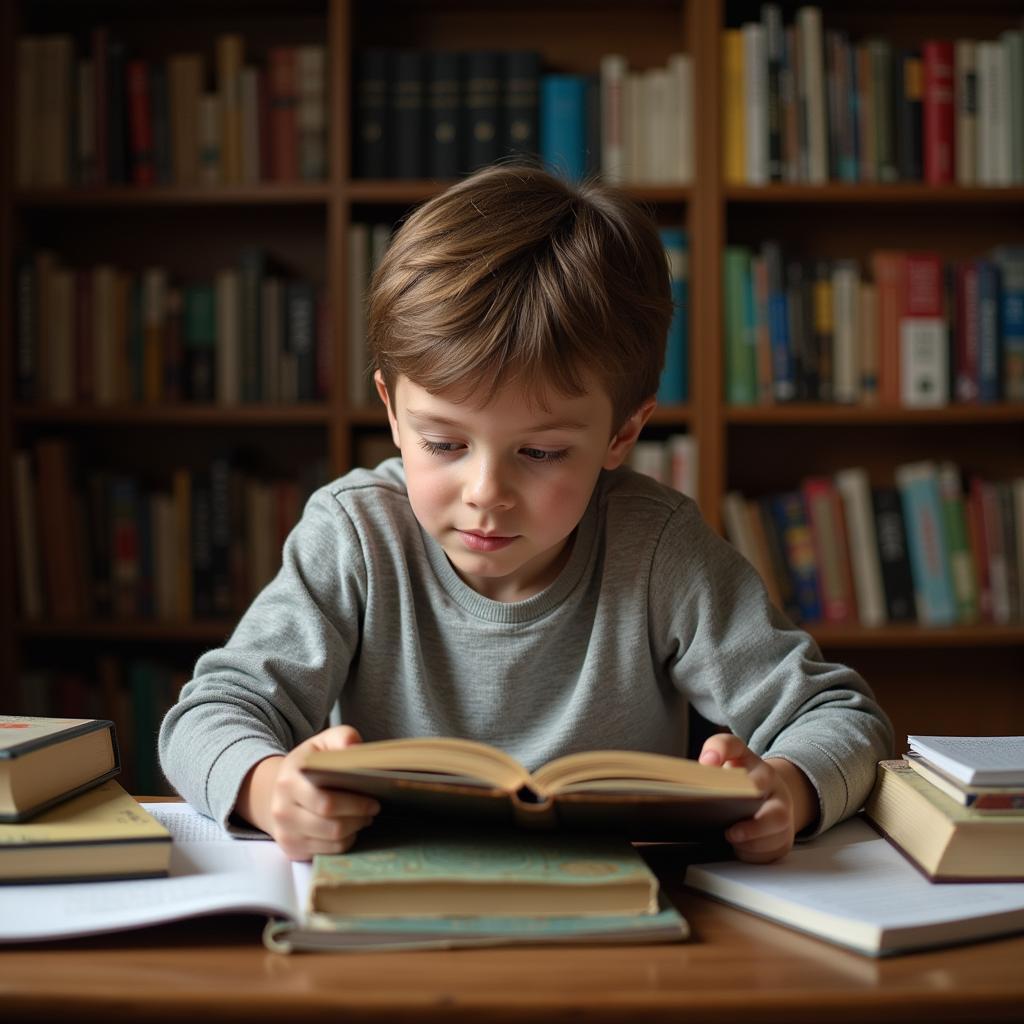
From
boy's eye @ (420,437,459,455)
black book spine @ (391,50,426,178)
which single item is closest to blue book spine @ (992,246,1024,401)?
black book spine @ (391,50,426,178)

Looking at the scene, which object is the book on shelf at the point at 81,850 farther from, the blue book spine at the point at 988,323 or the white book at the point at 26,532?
the blue book spine at the point at 988,323

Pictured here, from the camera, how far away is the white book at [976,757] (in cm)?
76

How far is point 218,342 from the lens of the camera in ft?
7.87

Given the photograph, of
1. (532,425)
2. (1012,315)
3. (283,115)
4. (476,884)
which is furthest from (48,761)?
(1012,315)

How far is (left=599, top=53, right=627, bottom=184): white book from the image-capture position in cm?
232

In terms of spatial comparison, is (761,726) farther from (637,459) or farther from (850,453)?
(850,453)

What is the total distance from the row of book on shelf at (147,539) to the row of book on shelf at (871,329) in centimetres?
89

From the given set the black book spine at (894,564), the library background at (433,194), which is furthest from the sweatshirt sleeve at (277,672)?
the black book spine at (894,564)

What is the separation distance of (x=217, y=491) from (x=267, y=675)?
1476 mm

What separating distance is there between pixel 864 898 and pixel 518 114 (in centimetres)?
190

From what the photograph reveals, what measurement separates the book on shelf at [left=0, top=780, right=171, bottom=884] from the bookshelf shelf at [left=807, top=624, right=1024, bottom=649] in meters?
1.77

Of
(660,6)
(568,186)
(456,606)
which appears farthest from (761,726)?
(660,6)

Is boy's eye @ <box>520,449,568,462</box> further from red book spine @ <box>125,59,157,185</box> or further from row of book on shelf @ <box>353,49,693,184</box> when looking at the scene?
red book spine @ <box>125,59,157,185</box>

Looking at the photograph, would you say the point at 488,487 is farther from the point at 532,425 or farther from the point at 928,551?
the point at 928,551
